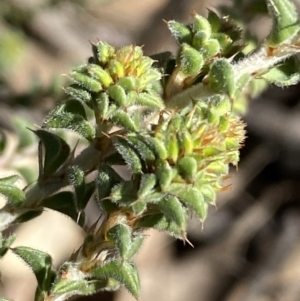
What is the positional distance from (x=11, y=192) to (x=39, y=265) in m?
0.16

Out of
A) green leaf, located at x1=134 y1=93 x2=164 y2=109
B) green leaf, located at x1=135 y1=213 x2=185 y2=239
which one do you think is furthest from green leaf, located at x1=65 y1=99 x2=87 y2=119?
green leaf, located at x1=135 y1=213 x2=185 y2=239

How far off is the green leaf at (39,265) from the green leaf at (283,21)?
2.08ft

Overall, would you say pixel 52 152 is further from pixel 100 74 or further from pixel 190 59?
pixel 190 59

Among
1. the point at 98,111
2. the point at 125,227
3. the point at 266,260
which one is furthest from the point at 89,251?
the point at 266,260

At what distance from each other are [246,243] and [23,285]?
1555 mm

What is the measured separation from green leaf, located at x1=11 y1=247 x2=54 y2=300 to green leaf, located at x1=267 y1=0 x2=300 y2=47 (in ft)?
2.08

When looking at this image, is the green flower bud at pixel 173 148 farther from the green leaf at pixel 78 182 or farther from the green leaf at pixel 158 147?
the green leaf at pixel 78 182

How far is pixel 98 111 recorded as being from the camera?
3.65 ft

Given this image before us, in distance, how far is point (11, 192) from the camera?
3.98 feet

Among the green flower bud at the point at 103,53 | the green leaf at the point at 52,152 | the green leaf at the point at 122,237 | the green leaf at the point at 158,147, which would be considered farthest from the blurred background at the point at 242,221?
the green leaf at the point at 158,147

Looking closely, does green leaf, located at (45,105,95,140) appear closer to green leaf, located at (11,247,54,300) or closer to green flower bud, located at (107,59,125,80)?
green flower bud, located at (107,59,125,80)

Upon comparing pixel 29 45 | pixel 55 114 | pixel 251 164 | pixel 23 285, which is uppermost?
pixel 55 114

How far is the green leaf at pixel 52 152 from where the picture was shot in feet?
4.17

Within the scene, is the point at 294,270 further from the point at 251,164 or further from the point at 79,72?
the point at 79,72
